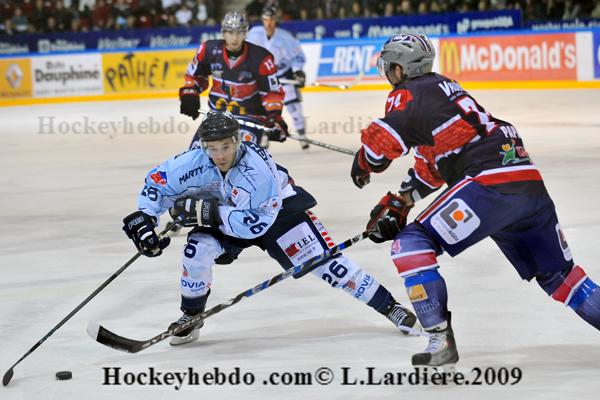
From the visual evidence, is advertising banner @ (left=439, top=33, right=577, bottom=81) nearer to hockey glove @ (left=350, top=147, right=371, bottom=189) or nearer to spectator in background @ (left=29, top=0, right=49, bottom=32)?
spectator in background @ (left=29, top=0, right=49, bottom=32)

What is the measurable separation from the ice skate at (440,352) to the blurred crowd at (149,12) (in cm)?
1543

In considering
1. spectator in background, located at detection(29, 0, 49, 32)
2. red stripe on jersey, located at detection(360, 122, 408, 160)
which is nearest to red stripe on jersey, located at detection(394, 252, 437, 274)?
red stripe on jersey, located at detection(360, 122, 408, 160)

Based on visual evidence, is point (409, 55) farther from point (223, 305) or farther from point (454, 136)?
point (223, 305)

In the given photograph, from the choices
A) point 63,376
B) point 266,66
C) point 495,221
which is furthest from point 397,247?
point 266,66

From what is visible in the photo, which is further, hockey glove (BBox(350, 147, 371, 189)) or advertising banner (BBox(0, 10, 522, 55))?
advertising banner (BBox(0, 10, 522, 55))

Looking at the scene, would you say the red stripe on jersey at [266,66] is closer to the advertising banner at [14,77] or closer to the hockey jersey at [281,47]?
the hockey jersey at [281,47]

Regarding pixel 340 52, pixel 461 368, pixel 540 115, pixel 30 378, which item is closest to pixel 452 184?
pixel 461 368

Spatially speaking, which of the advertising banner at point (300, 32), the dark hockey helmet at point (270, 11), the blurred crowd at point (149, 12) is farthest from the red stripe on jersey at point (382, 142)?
the blurred crowd at point (149, 12)

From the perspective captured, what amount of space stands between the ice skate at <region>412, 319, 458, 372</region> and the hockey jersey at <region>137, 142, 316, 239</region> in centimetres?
84

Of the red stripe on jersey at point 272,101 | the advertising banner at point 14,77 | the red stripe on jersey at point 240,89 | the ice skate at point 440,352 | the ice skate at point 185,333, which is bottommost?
the advertising banner at point 14,77

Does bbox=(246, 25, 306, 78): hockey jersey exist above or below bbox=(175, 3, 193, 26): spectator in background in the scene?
above

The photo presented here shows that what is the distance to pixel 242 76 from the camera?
8.70 m

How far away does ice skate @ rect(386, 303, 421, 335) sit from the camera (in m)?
4.59

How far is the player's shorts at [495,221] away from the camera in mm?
3893
